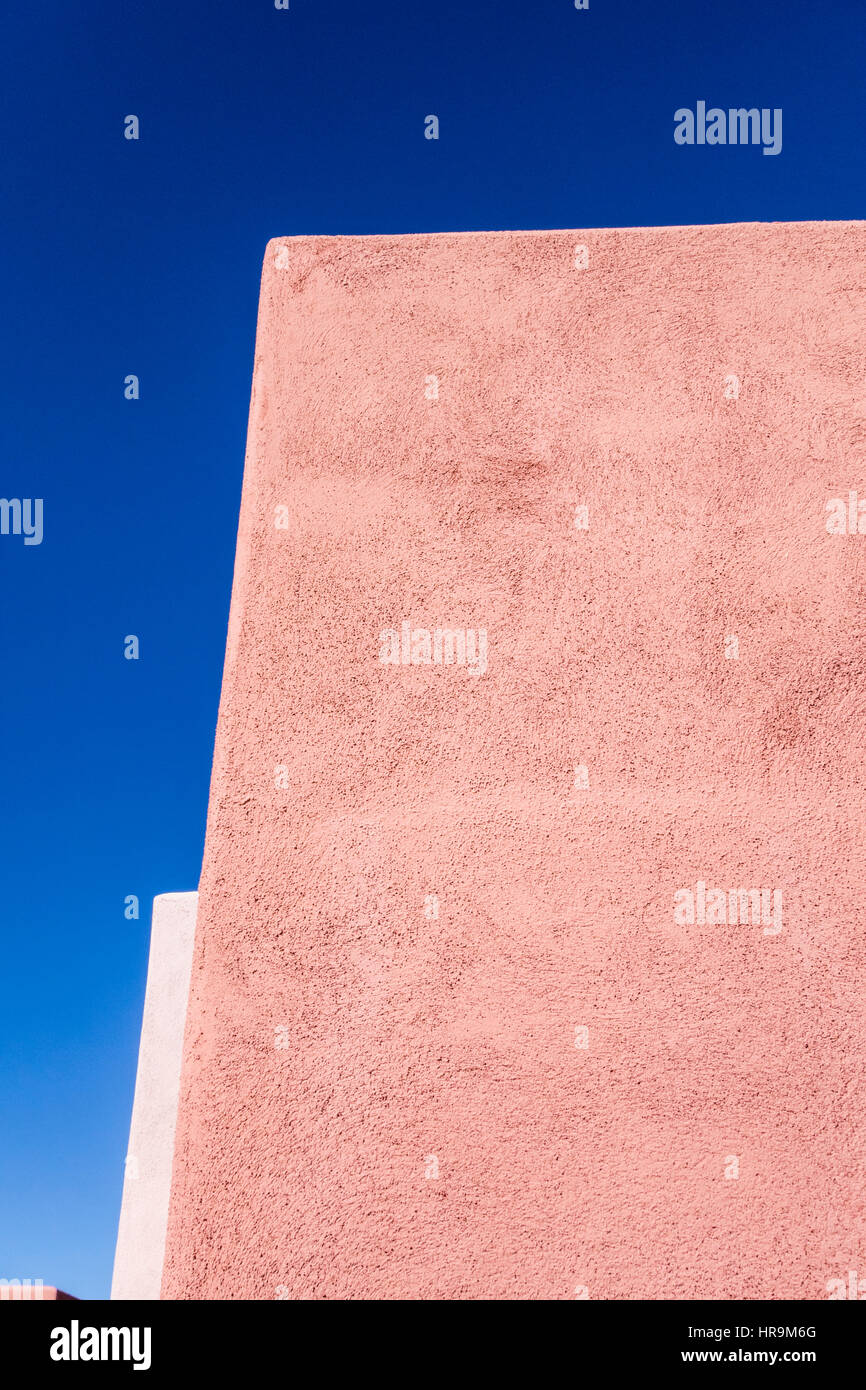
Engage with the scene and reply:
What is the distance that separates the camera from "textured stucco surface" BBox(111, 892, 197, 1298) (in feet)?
29.5

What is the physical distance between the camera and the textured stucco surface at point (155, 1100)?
898 cm

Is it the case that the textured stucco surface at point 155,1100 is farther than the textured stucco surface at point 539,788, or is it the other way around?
the textured stucco surface at point 155,1100

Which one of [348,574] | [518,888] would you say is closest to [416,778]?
[518,888]

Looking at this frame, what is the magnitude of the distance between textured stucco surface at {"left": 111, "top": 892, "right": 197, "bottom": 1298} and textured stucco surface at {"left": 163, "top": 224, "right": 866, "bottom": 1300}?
6.31 m

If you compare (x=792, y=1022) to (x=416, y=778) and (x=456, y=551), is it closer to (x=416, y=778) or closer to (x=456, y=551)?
(x=416, y=778)

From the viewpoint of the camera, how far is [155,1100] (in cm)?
935

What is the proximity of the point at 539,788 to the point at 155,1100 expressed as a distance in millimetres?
7479

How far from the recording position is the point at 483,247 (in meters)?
4.30

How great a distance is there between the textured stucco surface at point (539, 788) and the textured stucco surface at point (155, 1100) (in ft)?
20.7

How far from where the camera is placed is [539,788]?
3533 millimetres

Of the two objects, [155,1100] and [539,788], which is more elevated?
[539,788]

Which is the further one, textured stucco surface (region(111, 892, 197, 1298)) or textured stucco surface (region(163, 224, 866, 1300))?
textured stucco surface (region(111, 892, 197, 1298))

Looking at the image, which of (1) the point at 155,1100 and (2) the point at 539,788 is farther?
(1) the point at 155,1100
